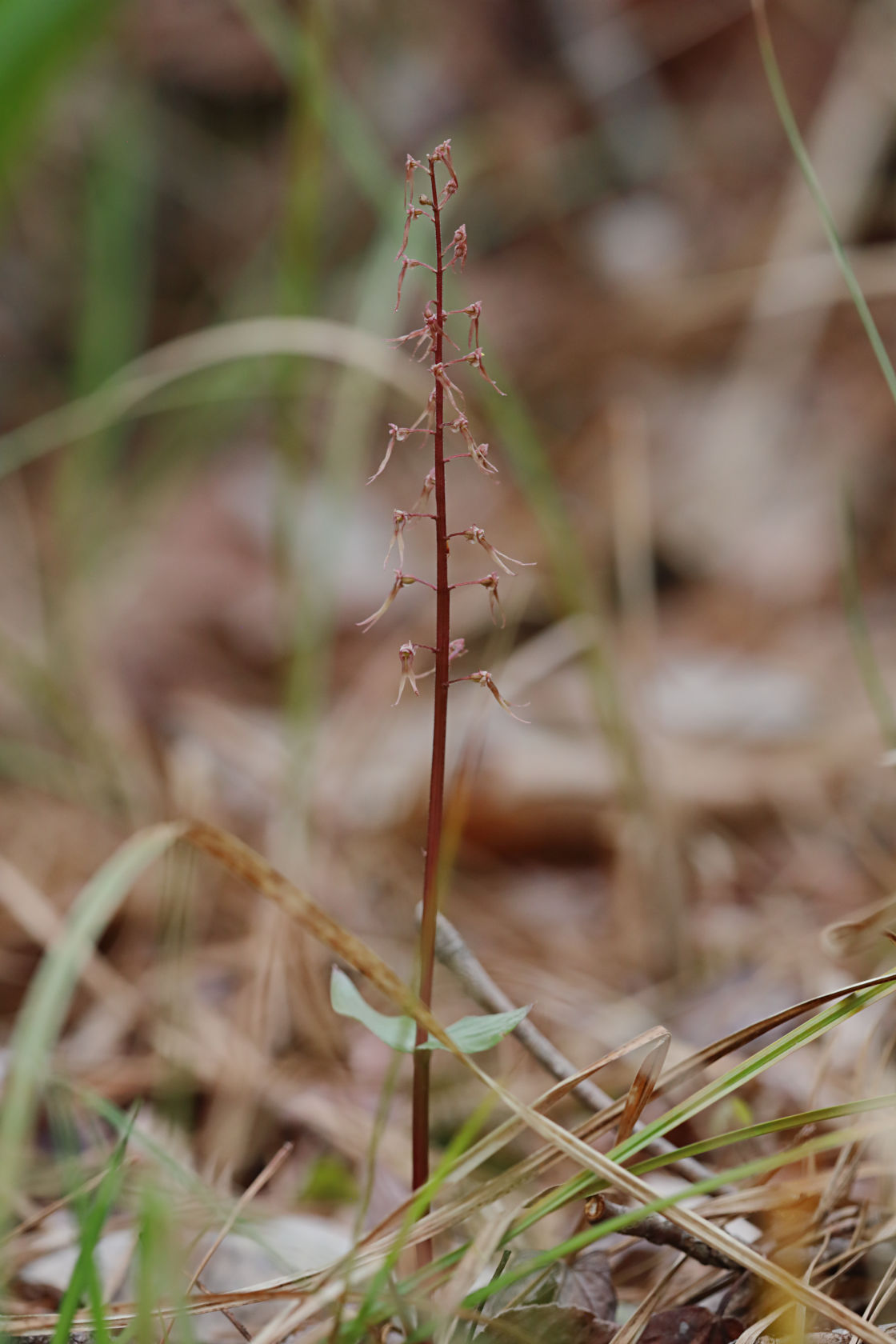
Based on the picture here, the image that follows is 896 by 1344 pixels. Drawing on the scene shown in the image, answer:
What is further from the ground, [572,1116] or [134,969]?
[134,969]

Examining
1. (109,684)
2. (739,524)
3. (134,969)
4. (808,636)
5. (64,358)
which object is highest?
(64,358)

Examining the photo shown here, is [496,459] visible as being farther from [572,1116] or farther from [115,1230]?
[115,1230]

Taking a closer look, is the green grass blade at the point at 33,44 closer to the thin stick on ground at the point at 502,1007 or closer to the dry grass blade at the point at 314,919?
the dry grass blade at the point at 314,919

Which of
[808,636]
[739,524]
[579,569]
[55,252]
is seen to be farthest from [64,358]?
[579,569]

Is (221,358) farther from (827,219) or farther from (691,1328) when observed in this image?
(691,1328)

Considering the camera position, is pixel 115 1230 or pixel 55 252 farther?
pixel 55 252

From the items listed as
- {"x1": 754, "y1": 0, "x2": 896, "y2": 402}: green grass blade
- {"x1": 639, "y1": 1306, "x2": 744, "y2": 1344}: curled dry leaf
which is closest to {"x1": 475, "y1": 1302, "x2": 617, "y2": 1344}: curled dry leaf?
{"x1": 639, "y1": 1306, "x2": 744, "y2": 1344}: curled dry leaf
